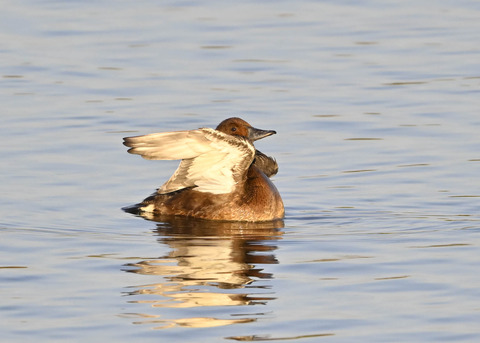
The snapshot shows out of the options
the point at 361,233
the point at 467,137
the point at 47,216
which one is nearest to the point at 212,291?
the point at 361,233

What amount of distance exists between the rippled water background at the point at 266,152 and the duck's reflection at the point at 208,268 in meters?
0.02

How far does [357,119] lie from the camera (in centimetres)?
1327

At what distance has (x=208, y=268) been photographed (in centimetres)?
839

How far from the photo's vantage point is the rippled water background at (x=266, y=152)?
7.33m

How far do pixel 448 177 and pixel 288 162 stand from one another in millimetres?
1753

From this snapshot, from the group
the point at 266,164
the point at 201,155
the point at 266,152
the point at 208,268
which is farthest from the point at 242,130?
the point at 208,268

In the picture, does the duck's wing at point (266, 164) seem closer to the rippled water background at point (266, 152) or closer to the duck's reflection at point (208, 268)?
the rippled water background at point (266, 152)

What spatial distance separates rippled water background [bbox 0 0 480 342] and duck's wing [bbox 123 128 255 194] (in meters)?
0.44

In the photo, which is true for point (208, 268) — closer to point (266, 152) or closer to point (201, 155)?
point (201, 155)

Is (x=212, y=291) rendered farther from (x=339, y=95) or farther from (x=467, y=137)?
(x=339, y=95)

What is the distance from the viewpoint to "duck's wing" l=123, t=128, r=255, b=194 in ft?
30.6

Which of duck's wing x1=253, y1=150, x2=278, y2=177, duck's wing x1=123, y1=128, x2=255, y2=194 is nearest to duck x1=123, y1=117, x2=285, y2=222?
duck's wing x1=123, y1=128, x2=255, y2=194

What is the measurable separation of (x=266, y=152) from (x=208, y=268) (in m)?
4.37

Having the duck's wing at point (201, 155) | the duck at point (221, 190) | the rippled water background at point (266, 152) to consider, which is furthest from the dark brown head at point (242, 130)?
the rippled water background at point (266, 152)
